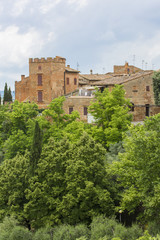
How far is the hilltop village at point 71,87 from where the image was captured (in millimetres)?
41750

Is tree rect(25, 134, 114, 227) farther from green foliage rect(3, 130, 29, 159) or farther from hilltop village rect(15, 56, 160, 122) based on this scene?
hilltop village rect(15, 56, 160, 122)

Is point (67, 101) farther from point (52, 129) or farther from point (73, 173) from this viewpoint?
point (73, 173)

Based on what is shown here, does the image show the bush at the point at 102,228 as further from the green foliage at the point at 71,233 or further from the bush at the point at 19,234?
the bush at the point at 19,234

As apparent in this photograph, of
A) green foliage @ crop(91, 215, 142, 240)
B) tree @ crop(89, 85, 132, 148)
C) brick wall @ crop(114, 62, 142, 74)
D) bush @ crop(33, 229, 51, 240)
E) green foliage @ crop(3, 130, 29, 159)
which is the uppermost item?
brick wall @ crop(114, 62, 142, 74)

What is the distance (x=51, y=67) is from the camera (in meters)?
48.5

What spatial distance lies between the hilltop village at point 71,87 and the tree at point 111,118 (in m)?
8.07

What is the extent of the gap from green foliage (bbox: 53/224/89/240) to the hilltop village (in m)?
21.9

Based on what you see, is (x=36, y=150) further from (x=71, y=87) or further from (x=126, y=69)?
(x=126, y=69)

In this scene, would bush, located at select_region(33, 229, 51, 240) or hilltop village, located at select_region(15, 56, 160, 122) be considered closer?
bush, located at select_region(33, 229, 51, 240)

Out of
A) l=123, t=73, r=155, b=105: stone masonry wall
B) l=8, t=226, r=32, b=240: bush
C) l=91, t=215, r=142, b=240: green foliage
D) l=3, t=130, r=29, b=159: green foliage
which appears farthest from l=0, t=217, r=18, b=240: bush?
l=123, t=73, r=155, b=105: stone masonry wall

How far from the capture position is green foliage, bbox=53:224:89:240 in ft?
62.1

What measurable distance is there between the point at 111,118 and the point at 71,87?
63.3 ft

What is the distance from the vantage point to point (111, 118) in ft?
104

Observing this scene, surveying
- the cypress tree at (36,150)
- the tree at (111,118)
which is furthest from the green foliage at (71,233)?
the tree at (111,118)
